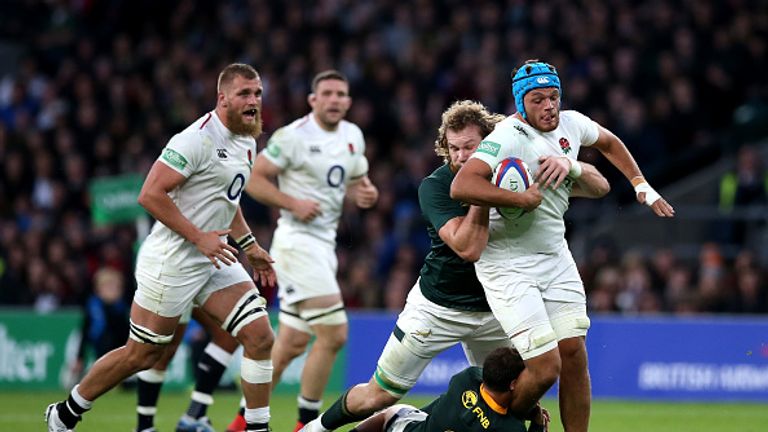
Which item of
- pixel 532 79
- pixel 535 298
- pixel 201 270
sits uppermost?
pixel 532 79

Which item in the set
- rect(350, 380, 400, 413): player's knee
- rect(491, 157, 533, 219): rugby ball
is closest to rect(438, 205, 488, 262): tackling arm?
rect(491, 157, 533, 219): rugby ball

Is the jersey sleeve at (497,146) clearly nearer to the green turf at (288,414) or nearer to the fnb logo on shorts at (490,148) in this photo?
the fnb logo on shorts at (490,148)

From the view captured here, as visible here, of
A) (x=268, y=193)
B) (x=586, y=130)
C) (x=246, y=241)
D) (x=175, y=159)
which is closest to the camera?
(x=586, y=130)

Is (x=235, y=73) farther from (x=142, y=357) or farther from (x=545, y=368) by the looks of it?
(x=545, y=368)

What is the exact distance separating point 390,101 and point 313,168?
10.4 metres

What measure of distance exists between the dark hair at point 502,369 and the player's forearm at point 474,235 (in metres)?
0.62

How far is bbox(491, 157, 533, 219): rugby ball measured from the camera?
26.0ft

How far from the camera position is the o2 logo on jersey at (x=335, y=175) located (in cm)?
1138

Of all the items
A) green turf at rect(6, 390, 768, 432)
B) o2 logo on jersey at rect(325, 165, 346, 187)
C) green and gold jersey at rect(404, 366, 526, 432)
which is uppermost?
o2 logo on jersey at rect(325, 165, 346, 187)

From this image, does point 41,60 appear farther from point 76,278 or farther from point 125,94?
point 76,278

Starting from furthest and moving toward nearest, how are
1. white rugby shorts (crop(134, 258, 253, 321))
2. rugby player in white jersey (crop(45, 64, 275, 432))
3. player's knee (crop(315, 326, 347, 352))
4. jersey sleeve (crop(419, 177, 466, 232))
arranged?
player's knee (crop(315, 326, 347, 352)) → white rugby shorts (crop(134, 258, 253, 321)) → rugby player in white jersey (crop(45, 64, 275, 432)) → jersey sleeve (crop(419, 177, 466, 232))

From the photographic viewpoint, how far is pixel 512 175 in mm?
7941

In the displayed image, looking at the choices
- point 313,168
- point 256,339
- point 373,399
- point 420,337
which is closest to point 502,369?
point 420,337

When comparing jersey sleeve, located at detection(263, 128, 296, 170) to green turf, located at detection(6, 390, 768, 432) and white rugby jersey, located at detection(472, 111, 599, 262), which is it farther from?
white rugby jersey, located at detection(472, 111, 599, 262)
